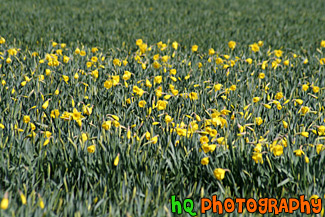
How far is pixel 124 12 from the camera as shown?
9.12m

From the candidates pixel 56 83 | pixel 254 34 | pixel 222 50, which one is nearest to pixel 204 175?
pixel 56 83

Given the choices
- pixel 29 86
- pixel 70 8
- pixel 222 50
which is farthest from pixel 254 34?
pixel 29 86

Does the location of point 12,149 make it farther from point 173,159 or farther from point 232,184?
point 232,184

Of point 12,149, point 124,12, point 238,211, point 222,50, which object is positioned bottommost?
point 238,211

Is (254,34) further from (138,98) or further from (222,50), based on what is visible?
(138,98)

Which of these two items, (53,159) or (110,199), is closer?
(110,199)

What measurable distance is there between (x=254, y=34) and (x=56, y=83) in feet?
16.8

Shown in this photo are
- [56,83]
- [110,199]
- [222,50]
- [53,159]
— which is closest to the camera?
[110,199]

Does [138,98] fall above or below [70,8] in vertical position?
below

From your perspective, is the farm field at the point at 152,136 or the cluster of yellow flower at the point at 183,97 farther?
the cluster of yellow flower at the point at 183,97

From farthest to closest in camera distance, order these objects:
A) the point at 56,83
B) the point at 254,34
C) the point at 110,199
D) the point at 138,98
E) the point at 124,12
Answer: the point at 124,12, the point at 254,34, the point at 56,83, the point at 138,98, the point at 110,199

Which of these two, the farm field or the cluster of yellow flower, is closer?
the farm field

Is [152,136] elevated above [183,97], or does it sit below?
below

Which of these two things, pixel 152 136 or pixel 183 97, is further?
pixel 183 97
